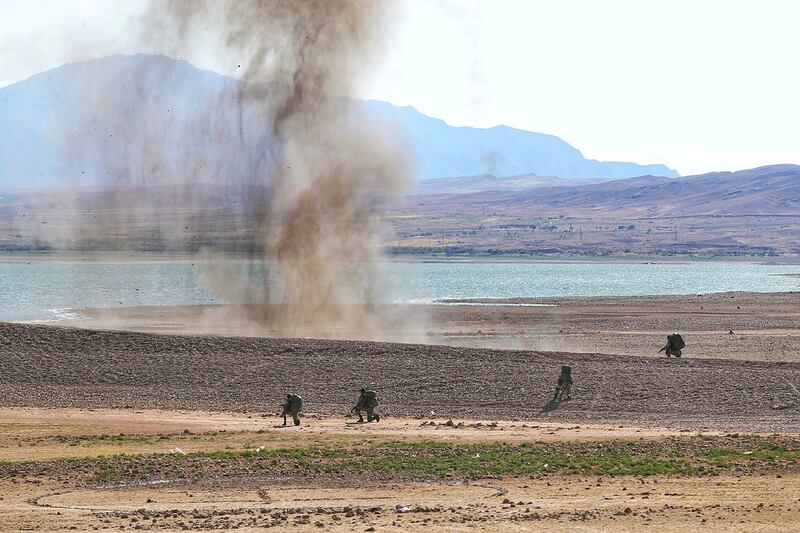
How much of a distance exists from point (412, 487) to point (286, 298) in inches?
1361

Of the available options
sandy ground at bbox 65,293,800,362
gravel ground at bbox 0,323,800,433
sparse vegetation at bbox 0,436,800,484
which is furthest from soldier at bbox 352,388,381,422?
sandy ground at bbox 65,293,800,362

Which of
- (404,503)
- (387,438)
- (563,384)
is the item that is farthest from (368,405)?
(404,503)

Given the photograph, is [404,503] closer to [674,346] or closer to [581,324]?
[674,346]

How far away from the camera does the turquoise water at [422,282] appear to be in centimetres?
8069

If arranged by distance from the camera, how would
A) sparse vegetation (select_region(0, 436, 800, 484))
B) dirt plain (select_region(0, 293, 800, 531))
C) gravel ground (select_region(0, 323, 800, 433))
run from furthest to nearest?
gravel ground (select_region(0, 323, 800, 433))
sparse vegetation (select_region(0, 436, 800, 484))
dirt plain (select_region(0, 293, 800, 531))

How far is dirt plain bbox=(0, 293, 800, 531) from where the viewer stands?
57.7 ft

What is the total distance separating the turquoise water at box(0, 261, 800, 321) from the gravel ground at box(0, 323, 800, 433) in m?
20.4

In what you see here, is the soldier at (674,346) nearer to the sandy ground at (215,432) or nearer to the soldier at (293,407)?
the sandy ground at (215,432)

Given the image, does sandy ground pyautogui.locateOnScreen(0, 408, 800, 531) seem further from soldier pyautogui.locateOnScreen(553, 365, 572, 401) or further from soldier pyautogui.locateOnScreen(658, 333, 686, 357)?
soldier pyautogui.locateOnScreen(658, 333, 686, 357)

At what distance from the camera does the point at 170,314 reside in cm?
6656

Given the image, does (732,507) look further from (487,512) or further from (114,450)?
(114,450)

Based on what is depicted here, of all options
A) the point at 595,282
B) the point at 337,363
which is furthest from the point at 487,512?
the point at 595,282

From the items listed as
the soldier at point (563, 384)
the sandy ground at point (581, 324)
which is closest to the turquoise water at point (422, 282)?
the sandy ground at point (581, 324)

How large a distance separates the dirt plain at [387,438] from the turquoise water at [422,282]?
895 inches
